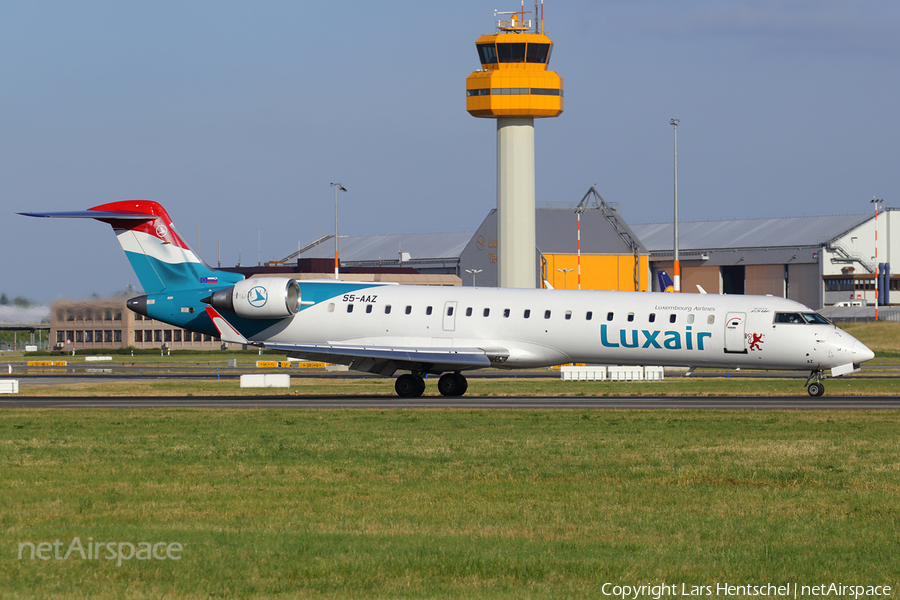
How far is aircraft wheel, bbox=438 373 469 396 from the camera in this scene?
3547cm

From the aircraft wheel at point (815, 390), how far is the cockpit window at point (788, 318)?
204 centimetres

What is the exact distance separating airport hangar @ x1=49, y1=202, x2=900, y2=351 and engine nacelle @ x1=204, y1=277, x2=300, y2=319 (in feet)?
203

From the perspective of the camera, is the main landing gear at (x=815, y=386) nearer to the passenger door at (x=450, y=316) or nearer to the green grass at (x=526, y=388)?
Answer: the green grass at (x=526, y=388)

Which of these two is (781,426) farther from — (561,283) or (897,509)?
(561,283)

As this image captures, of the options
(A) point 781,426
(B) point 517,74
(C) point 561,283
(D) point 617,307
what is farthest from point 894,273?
(A) point 781,426

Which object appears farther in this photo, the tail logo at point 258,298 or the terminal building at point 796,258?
the terminal building at point 796,258

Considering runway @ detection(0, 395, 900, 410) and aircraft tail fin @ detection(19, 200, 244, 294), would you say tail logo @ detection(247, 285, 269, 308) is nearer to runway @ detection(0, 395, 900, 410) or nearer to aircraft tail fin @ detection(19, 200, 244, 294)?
aircraft tail fin @ detection(19, 200, 244, 294)

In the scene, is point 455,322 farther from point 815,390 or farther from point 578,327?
point 815,390

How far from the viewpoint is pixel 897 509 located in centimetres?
1285

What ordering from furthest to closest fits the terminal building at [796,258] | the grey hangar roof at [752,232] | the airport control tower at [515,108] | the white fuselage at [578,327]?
the grey hangar roof at [752,232] < the terminal building at [796,258] < the airport control tower at [515,108] < the white fuselage at [578,327]

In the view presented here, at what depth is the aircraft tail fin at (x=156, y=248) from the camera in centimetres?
3719

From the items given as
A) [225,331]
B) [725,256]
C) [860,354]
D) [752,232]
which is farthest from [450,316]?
[752,232]

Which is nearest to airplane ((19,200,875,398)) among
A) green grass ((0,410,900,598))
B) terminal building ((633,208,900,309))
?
green grass ((0,410,900,598))

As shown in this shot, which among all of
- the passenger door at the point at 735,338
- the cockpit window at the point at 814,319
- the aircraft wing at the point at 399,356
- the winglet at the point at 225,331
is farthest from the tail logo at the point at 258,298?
the cockpit window at the point at 814,319
